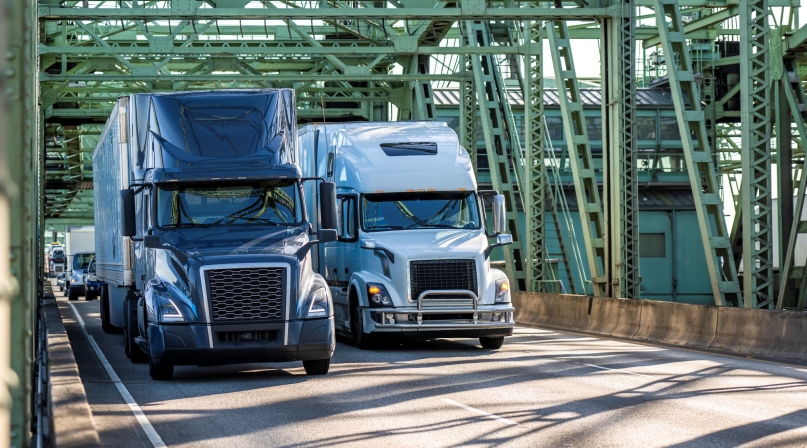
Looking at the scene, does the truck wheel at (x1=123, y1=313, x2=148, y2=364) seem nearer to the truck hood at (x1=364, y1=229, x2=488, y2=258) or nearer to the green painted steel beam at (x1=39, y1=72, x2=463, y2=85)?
the truck hood at (x1=364, y1=229, x2=488, y2=258)

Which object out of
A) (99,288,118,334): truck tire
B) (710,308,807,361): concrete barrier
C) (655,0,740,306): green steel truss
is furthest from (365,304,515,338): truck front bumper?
(99,288,118,334): truck tire

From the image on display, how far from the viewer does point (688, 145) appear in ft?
68.6

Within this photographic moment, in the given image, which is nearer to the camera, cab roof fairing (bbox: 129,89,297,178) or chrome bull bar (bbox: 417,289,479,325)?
cab roof fairing (bbox: 129,89,297,178)

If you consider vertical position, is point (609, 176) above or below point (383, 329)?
above

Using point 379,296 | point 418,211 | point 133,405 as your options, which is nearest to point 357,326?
point 379,296

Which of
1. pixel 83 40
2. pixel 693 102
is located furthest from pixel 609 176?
pixel 83 40

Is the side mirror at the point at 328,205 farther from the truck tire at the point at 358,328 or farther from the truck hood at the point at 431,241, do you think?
the truck tire at the point at 358,328

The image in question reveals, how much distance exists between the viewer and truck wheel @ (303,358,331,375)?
50.2 ft

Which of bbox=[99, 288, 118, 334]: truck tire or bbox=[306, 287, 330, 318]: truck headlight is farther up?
bbox=[306, 287, 330, 318]: truck headlight

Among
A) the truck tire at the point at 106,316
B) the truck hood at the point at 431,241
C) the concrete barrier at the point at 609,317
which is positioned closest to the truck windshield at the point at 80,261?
the truck tire at the point at 106,316

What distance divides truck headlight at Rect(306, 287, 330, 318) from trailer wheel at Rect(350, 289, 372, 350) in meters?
4.75

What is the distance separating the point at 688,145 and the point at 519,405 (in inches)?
396

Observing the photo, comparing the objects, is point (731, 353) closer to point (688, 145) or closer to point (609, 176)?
point (688, 145)

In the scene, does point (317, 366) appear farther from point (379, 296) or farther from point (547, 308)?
point (547, 308)
